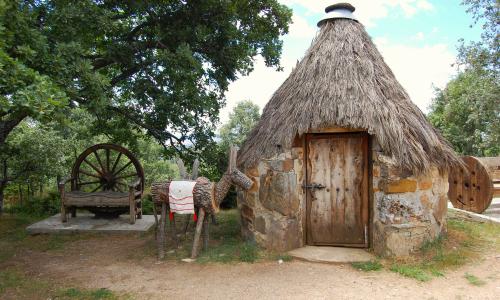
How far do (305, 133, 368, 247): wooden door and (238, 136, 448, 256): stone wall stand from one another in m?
0.18

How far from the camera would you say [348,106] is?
5293 mm

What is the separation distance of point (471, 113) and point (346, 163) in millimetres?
13872

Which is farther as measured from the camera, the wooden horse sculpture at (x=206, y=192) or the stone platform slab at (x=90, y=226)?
the stone platform slab at (x=90, y=226)

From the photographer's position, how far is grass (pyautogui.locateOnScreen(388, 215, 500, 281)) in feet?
15.8

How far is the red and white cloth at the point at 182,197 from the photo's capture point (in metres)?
5.39

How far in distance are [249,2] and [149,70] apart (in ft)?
8.99

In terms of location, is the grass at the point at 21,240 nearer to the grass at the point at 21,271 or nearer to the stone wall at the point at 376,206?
the grass at the point at 21,271

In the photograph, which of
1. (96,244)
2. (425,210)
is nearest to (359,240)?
(425,210)

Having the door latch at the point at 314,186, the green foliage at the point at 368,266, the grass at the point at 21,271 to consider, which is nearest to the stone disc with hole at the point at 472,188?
the door latch at the point at 314,186

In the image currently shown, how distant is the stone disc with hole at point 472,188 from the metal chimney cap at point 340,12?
382 centimetres

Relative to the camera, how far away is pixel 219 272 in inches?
196

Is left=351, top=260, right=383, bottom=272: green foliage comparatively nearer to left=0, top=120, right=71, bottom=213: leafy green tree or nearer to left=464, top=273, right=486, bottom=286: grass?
left=464, top=273, right=486, bottom=286: grass

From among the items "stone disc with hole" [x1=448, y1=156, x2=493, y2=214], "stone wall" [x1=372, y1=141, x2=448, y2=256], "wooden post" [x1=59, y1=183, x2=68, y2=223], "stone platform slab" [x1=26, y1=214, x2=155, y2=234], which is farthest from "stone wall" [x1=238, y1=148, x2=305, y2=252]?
"wooden post" [x1=59, y1=183, x2=68, y2=223]

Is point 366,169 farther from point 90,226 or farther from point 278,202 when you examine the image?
point 90,226
